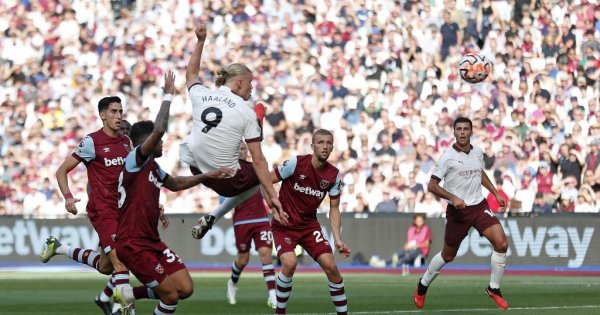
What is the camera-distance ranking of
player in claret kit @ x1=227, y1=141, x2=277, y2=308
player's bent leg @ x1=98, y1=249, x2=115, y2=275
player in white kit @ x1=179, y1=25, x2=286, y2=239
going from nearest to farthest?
1. player in white kit @ x1=179, y1=25, x2=286, y2=239
2. player's bent leg @ x1=98, y1=249, x2=115, y2=275
3. player in claret kit @ x1=227, y1=141, x2=277, y2=308

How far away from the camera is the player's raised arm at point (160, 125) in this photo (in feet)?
40.7

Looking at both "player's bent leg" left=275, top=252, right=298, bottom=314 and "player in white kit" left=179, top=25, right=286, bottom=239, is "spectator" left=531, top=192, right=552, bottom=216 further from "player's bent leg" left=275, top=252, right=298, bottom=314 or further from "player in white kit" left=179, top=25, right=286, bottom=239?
"player in white kit" left=179, top=25, right=286, bottom=239

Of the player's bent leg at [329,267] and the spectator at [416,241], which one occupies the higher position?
the player's bent leg at [329,267]

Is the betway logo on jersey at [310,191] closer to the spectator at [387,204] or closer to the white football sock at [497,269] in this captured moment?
the white football sock at [497,269]

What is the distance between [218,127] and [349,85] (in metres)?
17.7

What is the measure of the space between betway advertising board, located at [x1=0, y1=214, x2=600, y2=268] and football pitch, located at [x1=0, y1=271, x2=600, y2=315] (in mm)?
1209

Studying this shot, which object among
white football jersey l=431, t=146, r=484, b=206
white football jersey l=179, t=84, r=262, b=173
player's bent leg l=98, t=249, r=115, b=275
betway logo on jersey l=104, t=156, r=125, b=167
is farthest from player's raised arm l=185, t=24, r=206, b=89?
white football jersey l=431, t=146, r=484, b=206

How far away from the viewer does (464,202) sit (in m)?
18.2

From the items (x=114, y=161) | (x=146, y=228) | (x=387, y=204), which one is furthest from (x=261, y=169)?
(x=387, y=204)

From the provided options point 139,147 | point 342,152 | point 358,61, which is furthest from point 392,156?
point 139,147

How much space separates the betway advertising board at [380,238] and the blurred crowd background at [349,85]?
1.89ft

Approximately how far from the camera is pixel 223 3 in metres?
35.4

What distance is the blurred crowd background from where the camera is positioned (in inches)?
1158

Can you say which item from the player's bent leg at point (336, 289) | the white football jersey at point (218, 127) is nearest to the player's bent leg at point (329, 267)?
the player's bent leg at point (336, 289)
